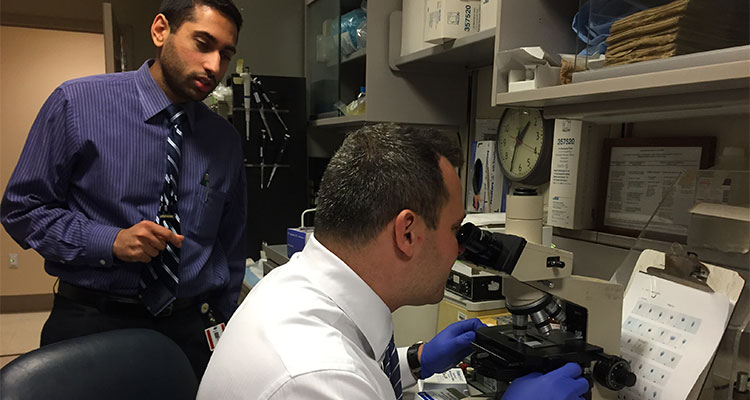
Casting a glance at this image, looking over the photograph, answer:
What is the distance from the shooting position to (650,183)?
4.41ft

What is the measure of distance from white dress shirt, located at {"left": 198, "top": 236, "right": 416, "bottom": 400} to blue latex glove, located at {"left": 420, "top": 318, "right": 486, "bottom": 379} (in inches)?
11.6

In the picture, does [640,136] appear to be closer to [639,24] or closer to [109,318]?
[639,24]

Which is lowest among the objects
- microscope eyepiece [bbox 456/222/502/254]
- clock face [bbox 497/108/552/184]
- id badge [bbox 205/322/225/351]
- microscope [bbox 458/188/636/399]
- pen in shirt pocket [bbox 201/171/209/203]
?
id badge [bbox 205/322/225/351]

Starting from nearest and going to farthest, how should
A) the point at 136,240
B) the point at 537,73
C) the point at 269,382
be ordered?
the point at 269,382
the point at 537,73
the point at 136,240

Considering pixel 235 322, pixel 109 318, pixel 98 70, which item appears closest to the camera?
pixel 235 322

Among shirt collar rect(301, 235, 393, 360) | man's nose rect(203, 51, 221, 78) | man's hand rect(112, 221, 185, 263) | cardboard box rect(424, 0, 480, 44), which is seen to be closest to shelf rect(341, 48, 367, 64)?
cardboard box rect(424, 0, 480, 44)

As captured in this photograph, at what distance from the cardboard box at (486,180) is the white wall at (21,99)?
13.2 feet

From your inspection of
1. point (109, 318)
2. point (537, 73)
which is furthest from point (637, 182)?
point (109, 318)

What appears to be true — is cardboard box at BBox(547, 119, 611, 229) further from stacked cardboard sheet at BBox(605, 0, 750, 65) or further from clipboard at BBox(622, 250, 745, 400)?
stacked cardboard sheet at BBox(605, 0, 750, 65)

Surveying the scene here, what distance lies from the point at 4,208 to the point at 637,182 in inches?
73.0

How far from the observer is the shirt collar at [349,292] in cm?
86

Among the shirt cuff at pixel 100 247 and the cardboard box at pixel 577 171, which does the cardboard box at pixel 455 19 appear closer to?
the cardboard box at pixel 577 171

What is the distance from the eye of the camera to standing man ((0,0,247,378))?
1336 mm

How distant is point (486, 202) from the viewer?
6.39 ft
